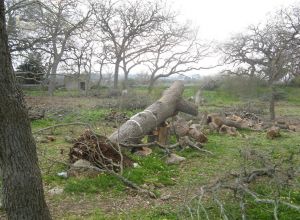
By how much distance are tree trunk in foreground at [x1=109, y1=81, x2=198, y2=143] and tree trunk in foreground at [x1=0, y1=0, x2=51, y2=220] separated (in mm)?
2737

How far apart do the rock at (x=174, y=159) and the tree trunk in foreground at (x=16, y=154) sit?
129 inches

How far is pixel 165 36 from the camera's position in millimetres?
28859

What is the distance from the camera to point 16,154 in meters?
3.13

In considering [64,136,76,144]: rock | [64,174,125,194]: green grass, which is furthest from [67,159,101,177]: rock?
[64,136,76,144]: rock

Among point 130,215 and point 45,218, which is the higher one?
point 45,218

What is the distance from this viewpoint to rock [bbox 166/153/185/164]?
643cm

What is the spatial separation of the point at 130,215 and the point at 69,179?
143cm

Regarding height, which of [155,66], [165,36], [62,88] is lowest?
[62,88]

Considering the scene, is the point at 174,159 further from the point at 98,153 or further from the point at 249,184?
the point at 249,184

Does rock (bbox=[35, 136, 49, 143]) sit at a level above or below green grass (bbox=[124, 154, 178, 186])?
below

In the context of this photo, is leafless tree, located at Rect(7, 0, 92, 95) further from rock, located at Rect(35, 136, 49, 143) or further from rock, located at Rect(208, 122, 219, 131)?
rock, located at Rect(208, 122, 219, 131)

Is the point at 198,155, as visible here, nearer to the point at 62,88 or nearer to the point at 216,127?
the point at 216,127

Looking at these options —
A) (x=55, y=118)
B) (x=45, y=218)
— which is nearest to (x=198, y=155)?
(x=45, y=218)

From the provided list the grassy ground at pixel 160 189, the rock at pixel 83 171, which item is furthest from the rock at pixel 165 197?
the rock at pixel 83 171
